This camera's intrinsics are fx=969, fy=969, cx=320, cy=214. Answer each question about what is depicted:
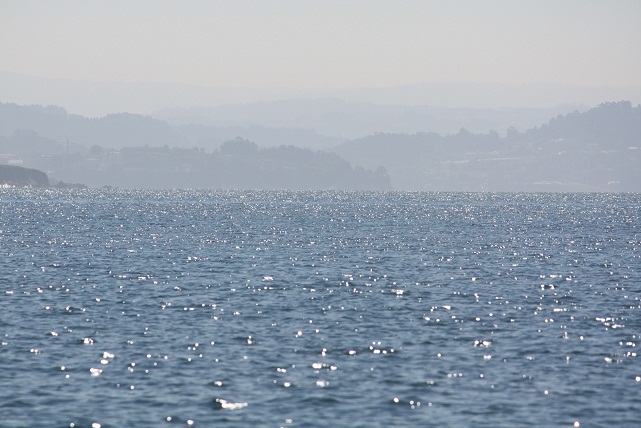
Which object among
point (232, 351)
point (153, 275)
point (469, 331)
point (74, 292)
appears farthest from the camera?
point (153, 275)

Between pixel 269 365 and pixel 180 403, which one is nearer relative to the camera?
pixel 180 403

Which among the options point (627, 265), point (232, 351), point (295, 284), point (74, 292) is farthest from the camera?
point (627, 265)

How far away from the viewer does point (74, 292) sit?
63.7 m

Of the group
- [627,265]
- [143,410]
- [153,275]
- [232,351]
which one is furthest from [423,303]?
[627,265]

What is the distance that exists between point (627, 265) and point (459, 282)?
76.9 ft

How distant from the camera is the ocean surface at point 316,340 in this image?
34281 mm

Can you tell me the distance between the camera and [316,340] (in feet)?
154

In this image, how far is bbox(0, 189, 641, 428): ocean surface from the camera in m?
34.3

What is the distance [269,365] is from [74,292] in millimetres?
26917

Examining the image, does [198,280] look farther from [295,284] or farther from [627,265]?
[627,265]

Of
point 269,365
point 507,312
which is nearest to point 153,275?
point 507,312

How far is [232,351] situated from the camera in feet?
144

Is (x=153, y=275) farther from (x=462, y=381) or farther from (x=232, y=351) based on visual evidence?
(x=462, y=381)

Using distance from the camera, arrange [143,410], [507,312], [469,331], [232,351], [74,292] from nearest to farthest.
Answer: [143,410]
[232,351]
[469,331]
[507,312]
[74,292]
